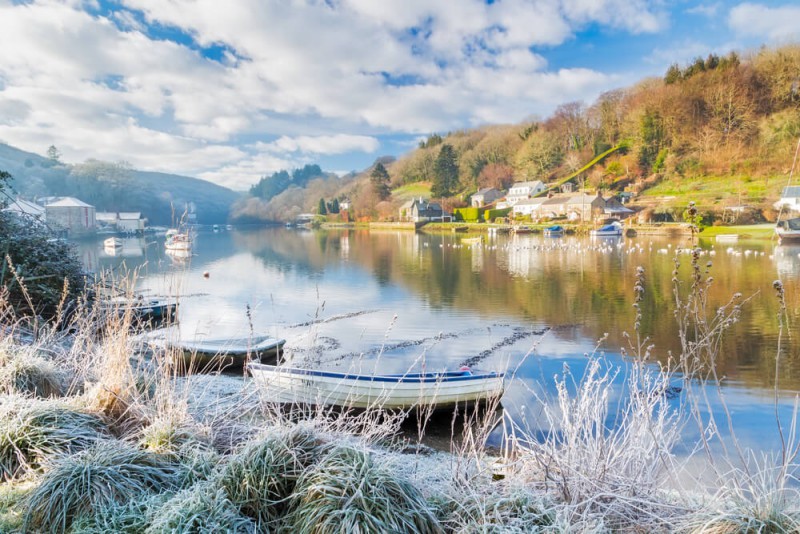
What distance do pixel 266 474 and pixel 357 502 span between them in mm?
761

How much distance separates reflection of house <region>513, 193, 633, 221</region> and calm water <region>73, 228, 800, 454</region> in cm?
2661

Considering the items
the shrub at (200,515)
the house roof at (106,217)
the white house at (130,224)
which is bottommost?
the shrub at (200,515)

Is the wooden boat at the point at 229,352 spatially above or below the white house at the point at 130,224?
below

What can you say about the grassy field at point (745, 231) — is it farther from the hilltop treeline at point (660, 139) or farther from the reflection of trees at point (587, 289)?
the reflection of trees at point (587, 289)

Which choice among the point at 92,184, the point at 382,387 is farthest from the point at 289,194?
the point at 382,387

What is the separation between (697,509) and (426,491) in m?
1.76

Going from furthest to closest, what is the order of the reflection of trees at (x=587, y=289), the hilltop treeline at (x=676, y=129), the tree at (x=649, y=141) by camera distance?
1. the tree at (x=649, y=141)
2. the hilltop treeline at (x=676, y=129)
3. the reflection of trees at (x=587, y=289)

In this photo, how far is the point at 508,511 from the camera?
9.87 feet

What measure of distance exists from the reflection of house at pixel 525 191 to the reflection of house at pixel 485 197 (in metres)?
4.18

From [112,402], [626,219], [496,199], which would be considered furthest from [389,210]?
[112,402]

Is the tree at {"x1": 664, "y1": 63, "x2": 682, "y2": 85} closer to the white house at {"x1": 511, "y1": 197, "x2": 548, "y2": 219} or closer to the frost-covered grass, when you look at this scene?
the white house at {"x1": 511, "y1": 197, "x2": 548, "y2": 219}

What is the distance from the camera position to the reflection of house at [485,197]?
89.6 m

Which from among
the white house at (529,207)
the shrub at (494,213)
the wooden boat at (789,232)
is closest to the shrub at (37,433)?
the wooden boat at (789,232)

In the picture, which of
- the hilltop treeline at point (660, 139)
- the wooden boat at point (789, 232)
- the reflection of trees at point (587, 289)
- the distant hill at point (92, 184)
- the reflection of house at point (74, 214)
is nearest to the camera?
the reflection of trees at point (587, 289)
